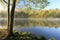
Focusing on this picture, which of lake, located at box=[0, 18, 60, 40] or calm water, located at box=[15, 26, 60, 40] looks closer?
calm water, located at box=[15, 26, 60, 40]

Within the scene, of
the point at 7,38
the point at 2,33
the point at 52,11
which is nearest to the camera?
the point at 7,38

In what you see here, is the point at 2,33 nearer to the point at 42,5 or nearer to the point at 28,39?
the point at 28,39

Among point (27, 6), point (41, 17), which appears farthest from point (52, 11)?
point (27, 6)

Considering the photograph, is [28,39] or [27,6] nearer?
[28,39]

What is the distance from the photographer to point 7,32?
8.67m

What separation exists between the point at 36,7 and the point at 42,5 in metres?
0.36

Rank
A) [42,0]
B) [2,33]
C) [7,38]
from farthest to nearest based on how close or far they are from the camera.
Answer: [42,0], [2,33], [7,38]

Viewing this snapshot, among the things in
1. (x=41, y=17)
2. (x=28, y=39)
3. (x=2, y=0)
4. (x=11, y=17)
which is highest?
(x=2, y=0)

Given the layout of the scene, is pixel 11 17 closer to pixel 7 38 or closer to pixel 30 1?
pixel 7 38

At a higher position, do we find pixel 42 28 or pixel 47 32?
pixel 47 32

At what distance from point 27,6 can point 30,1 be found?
1.09 feet

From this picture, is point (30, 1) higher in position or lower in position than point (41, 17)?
higher

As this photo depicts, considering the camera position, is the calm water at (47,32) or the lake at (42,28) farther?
the lake at (42,28)

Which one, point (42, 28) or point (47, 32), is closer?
point (47, 32)
